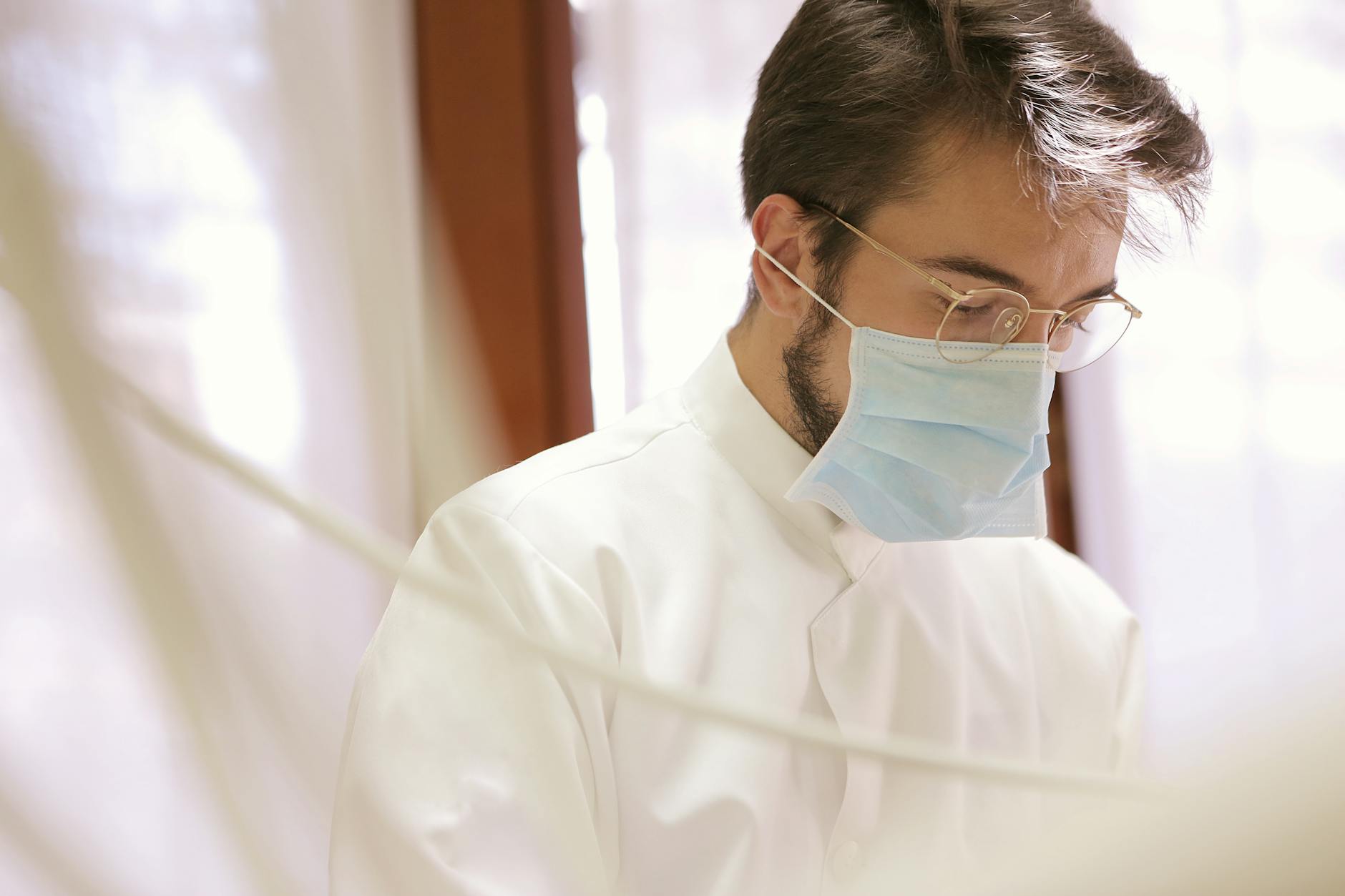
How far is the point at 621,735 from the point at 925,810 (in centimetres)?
36

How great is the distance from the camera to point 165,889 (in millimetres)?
401

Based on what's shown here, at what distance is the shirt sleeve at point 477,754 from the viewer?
85cm

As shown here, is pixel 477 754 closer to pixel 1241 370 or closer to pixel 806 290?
pixel 806 290

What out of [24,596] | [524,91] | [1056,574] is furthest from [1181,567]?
[24,596]

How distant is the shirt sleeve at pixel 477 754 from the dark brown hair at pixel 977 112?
1.59 feet

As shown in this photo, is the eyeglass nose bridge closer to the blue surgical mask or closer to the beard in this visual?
the blue surgical mask

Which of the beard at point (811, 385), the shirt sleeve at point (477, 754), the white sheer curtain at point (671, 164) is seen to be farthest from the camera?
the white sheer curtain at point (671, 164)

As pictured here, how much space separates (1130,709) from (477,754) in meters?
0.85

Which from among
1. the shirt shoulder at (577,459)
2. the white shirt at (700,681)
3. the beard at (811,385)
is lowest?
the white shirt at (700,681)

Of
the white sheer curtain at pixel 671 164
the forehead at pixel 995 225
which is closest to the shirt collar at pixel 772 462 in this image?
the forehead at pixel 995 225

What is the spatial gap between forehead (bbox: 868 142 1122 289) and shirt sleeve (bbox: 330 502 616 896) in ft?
1.64

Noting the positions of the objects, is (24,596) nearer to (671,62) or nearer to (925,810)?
(925,810)

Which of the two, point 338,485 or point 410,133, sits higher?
point 410,133

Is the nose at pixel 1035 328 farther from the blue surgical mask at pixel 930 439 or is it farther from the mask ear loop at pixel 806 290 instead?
the mask ear loop at pixel 806 290
